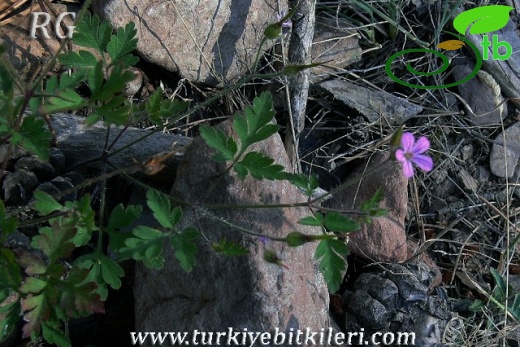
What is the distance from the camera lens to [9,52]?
2889mm

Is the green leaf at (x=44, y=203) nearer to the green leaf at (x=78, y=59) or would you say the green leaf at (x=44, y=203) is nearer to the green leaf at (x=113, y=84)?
the green leaf at (x=113, y=84)

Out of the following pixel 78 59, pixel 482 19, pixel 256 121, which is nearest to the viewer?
pixel 256 121

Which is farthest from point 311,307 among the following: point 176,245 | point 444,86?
point 444,86

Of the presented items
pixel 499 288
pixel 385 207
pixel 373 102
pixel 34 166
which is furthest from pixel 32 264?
pixel 499 288

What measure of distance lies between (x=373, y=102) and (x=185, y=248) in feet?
4.48

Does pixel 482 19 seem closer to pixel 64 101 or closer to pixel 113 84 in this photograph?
pixel 113 84

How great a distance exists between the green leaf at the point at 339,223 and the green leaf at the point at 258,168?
22cm

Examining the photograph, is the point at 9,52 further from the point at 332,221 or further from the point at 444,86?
the point at 444,86

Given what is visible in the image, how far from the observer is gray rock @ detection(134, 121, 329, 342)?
2248 millimetres

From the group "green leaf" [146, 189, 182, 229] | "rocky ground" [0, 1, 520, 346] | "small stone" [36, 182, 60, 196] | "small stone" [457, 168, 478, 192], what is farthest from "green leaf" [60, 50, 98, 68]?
"small stone" [457, 168, 478, 192]

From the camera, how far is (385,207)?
9.48ft

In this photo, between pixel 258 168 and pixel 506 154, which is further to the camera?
pixel 506 154

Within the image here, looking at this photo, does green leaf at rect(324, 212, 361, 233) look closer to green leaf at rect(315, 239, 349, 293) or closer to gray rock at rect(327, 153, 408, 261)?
green leaf at rect(315, 239, 349, 293)

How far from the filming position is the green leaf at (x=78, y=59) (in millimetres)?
2393
